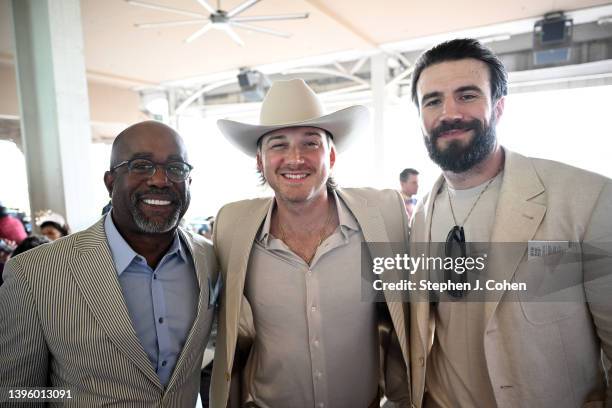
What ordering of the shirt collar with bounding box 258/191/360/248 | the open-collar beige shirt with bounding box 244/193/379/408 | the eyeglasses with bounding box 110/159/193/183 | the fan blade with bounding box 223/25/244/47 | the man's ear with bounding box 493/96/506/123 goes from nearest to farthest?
the eyeglasses with bounding box 110/159/193/183
the man's ear with bounding box 493/96/506/123
the open-collar beige shirt with bounding box 244/193/379/408
the shirt collar with bounding box 258/191/360/248
the fan blade with bounding box 223/25/244/47

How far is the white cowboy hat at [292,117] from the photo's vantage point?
188 centimetres

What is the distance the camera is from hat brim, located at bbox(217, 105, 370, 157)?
187cm

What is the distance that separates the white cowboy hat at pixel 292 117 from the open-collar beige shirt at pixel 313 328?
1.93ft

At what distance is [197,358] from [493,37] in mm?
7484

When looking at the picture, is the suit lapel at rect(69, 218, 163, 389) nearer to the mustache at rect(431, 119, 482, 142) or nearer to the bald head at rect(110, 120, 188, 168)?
the bald head at rect(110, 120, 188, 168)

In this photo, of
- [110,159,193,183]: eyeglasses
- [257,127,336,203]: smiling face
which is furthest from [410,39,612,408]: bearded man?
[110,159,193,183]: eyeglasses

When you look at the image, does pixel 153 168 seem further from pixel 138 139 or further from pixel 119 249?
pixel 119 249

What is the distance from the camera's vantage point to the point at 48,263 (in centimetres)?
134

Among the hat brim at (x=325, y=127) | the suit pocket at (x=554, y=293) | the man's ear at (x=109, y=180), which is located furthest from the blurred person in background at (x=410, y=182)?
the man's ear at (x=109, y=180)

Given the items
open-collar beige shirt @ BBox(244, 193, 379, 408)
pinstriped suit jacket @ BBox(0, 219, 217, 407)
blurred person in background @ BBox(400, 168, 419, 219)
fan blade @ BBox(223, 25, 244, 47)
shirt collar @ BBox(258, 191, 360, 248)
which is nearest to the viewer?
pinstriped suit jacket @ BBox(0, 219, 217, 407)

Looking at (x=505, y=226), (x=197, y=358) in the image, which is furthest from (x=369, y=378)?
(x=505, y=226)

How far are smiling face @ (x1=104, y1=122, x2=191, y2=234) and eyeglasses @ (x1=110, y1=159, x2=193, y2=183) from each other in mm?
11

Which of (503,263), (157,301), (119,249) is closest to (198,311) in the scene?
(157,301)

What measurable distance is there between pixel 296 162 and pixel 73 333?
1148mm
